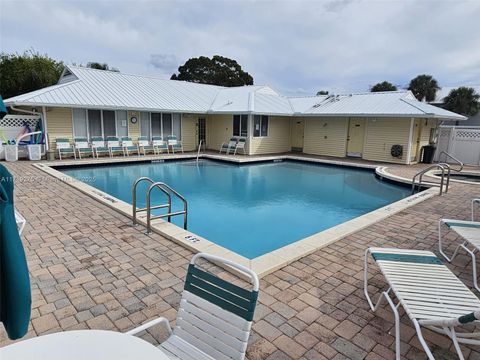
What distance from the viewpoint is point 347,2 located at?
8.00 metres

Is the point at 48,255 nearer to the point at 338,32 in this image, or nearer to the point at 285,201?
the point at 285,201

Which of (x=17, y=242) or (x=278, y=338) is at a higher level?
(x=17, y=242)

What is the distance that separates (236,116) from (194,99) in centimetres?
271

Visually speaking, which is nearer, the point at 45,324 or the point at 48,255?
the point at 45,324

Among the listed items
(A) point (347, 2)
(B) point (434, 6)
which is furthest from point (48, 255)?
(B) point (434, 6)

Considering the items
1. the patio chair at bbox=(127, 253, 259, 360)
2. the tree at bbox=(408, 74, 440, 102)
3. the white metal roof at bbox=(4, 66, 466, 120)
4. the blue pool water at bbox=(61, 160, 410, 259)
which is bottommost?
the blue pool water at bbox=(61, 160, 410, 259)

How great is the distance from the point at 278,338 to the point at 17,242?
192cm

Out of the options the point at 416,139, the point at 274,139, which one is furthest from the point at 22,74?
the point at 416,139

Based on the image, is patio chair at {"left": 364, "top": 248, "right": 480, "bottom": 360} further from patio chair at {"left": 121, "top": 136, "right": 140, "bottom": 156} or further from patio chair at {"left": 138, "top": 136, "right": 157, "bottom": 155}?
patio chair at {"left": 138, "top": 136, "right": 157, "bottom": 155}

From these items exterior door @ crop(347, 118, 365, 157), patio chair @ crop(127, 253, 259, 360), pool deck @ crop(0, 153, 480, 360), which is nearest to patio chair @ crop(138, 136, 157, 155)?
pool deck @ crop(0, 153, 480, 360)

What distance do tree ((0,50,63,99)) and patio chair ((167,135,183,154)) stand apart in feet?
42.4

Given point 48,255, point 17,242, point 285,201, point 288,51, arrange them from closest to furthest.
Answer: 1. point 17,242
2. point 48,255
3. point 285,201
4. point 288,51

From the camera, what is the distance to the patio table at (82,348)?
4.44ft

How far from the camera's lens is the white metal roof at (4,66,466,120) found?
12.6 m
